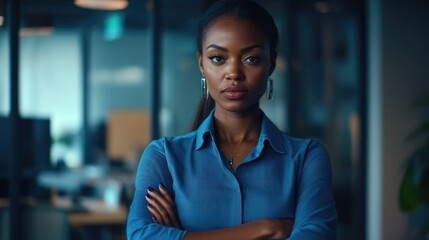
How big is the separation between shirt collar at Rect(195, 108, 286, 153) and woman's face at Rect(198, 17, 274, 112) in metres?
0.08

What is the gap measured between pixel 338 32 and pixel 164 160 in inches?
167

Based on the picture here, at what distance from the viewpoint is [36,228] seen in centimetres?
448

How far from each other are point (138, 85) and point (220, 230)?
7.18 metres

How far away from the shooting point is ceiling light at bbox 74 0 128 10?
16.5 feet

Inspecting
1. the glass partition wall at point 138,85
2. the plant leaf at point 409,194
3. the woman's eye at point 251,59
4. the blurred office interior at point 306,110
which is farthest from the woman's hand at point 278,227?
the plant leaf at point 409,194

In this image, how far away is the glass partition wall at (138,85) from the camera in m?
5.39

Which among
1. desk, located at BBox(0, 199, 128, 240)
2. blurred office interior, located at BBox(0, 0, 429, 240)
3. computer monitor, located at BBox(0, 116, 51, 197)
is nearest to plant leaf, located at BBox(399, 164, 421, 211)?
blurred office interior, located at BBox(0, 0, 429, 240)

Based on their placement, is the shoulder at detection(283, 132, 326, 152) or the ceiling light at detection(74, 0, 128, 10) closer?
the shoulder at detection(283, 132, 326, 152)

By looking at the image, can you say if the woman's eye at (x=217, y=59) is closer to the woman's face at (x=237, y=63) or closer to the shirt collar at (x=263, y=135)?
the woman's face at (x=237, y=63)

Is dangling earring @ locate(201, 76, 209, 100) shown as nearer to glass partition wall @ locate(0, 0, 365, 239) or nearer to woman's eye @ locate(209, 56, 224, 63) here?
woman's eye @ locate(209, 56, 224, 63)

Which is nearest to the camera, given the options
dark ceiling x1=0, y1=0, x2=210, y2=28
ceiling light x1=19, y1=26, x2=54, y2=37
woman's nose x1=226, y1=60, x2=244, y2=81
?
woman's nose x1=226, y1=60, x2=244, y2=81

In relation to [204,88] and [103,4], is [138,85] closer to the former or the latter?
[103,4]

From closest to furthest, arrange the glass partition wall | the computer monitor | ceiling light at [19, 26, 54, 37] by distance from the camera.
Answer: the computer monitor → ceiling light at [19, 26, 54, 37] → the glass partition wall

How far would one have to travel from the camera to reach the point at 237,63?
1.54 metres
